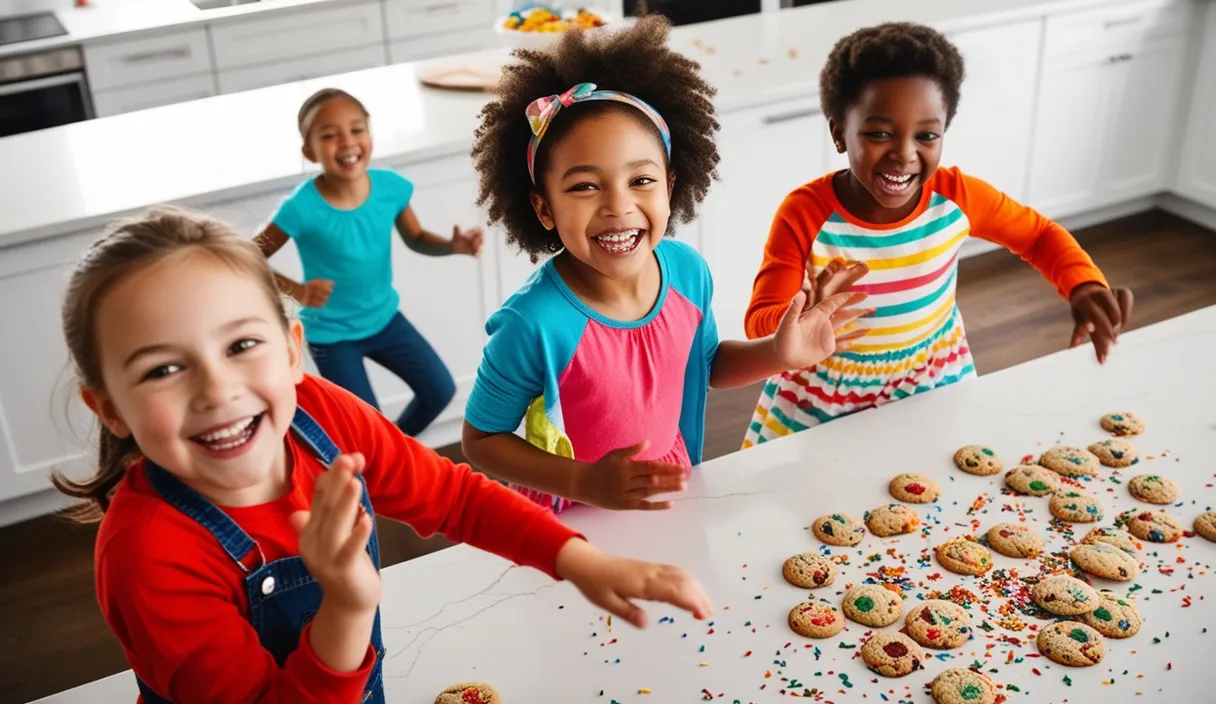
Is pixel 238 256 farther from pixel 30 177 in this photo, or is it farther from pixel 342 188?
pixel 30 177

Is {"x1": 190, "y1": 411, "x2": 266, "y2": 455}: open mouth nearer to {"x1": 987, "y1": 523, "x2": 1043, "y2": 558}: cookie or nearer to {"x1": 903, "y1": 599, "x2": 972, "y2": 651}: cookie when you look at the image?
{"x1": 903, "y1": 599, "x2": 972, "y2": 651}: cookie

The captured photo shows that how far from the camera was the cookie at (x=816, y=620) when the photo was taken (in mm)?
1258

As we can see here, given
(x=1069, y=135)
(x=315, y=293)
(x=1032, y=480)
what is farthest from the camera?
(x=1069, y=135)

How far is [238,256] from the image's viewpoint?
1005mm

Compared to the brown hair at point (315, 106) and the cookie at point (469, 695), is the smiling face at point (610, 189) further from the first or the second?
the brown hair at point (315, 106)

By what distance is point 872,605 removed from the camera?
1286mm

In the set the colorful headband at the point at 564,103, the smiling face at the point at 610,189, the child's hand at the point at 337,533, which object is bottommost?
the child's hand at the point at 337,533

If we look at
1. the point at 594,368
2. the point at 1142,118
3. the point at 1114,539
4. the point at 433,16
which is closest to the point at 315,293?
the point at 594,368

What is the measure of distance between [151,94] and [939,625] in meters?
3.91

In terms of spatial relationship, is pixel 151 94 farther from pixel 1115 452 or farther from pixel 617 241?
pixel 1115 452

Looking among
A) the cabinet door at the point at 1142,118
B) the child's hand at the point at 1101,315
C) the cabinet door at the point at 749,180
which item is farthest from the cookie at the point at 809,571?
the cabinet door at the point at 1142,118

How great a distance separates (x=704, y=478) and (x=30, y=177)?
2.08m

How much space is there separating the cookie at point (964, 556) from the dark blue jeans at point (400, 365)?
148cm

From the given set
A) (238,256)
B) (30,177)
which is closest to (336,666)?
(238,256)
